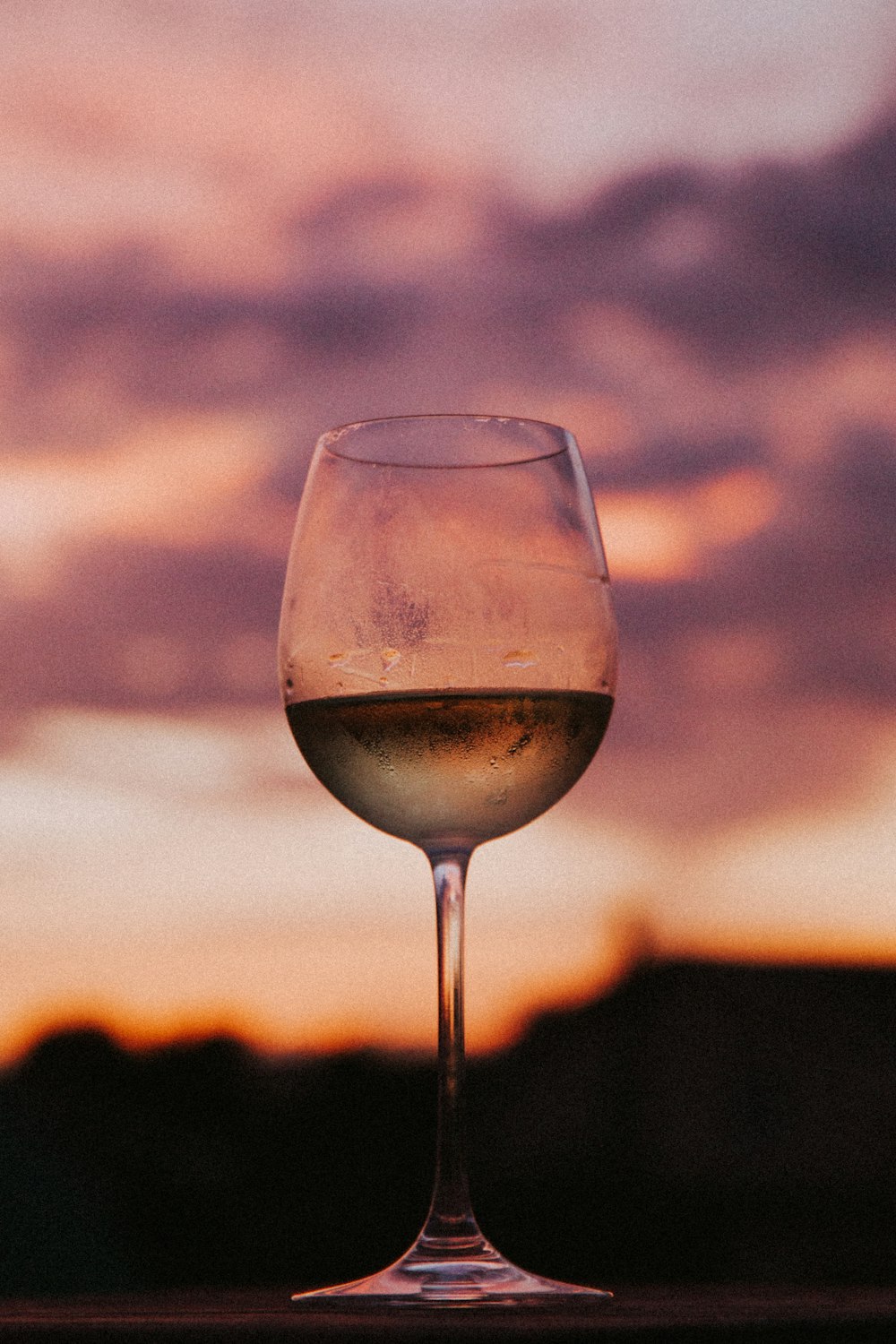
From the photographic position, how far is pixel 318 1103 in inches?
906

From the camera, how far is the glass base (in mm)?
1017

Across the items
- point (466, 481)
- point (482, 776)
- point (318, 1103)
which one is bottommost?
point (318, 1103)

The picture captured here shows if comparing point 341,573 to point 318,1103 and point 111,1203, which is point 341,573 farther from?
point 318,1103

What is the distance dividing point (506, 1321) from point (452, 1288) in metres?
0.23

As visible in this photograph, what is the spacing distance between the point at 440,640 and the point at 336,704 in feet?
0.40

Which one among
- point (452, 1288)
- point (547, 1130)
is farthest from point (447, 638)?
point (547, 1130)

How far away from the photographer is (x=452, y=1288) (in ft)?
3.51

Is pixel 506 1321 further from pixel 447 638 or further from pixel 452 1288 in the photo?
pixel 447 638

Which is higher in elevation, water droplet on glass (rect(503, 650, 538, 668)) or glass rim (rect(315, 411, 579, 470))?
glass rim (rect(315, 411, 579, 470))

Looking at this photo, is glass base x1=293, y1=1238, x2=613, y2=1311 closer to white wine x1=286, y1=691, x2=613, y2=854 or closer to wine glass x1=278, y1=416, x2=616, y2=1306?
wine glass x1=278, y1=416, x2=616, y2=1306

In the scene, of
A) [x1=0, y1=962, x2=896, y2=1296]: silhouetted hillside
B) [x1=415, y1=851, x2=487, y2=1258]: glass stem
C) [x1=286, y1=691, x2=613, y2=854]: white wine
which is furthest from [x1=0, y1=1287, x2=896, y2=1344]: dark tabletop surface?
[x1=0, y1=962, x2=896, y2=1296]: silhouetted hillside

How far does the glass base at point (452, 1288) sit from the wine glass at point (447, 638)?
0.14m

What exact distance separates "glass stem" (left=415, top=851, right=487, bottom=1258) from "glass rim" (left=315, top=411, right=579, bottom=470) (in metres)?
0.37

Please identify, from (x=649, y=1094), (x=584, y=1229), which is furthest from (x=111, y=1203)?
(x=649, y=1094)
